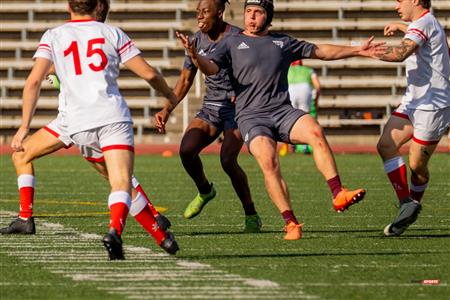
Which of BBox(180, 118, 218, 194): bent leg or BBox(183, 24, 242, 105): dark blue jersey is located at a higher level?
BBox(183, 24, 242, 105): dark blue jersey

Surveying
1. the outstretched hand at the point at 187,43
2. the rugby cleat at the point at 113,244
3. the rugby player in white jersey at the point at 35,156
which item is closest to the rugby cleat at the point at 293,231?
the rugby player in white jersey at the point at 35,156

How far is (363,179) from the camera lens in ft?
59.7

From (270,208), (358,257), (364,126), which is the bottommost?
(364,126)

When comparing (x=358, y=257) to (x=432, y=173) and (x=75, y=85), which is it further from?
(x=432, y=173)

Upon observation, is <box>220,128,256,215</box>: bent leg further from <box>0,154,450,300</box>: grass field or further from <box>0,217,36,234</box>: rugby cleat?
<box>0,217,36,234</box>: rugby cleat

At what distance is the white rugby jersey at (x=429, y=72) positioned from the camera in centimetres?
1087

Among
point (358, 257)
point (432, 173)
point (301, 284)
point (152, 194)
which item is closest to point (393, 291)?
point (301, 284)

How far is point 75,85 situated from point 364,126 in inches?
862

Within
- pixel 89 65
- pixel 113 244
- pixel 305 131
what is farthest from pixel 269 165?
pixel 113 244

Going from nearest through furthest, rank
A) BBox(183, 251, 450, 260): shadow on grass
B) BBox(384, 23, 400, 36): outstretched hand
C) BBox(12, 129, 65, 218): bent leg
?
BBox(183, 251, 450, 260): shadow on grass < BBox(12, 129, 65, 218): bent leg < BBox(384, 23, 400, 36): outstretched hand

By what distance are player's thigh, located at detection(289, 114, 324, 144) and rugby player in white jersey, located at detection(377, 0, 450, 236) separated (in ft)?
2.56

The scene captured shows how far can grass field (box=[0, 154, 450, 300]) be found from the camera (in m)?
7.46

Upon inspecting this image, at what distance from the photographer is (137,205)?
29.7 ft

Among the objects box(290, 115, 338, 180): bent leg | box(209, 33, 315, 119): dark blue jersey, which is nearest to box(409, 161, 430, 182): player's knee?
box(290, 115, 338, 180): bent leg
